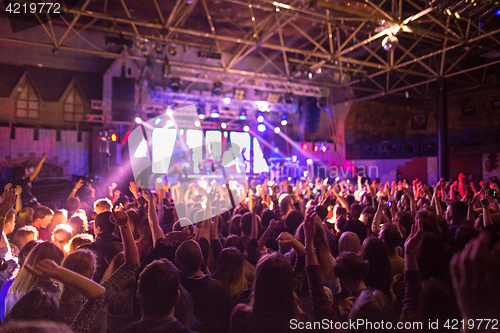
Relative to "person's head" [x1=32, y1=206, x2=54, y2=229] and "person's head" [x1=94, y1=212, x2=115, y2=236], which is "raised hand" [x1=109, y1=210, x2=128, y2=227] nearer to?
"person's head" [x1=94, y1=212, x2=115, y2=236]

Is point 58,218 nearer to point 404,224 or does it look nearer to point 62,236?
point 62,236

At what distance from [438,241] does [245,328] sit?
1.31m

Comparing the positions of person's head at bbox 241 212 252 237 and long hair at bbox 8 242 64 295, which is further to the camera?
person's head at bbox 241 212 252 237

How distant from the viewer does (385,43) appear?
6609 millimetres

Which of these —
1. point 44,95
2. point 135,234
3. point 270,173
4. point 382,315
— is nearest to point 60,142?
point 44,95

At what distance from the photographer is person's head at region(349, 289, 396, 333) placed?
132 centimetres

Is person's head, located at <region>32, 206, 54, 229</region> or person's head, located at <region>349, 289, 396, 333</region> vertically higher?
person's head, located at <region>32, 206, 54, 229</region>

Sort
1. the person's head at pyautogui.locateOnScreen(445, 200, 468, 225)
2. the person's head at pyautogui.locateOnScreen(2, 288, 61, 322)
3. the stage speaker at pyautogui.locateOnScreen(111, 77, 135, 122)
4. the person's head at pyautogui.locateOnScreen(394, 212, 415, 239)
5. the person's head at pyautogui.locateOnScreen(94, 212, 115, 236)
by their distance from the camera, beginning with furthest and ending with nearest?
the stage speaker at pyautogui.locateOnScreen(111, 77, 135, 122), the person's head at pyautogui.locateOnScreen(445, 200, 468, 225), the person's head at pyautogui.locateOnScreen(394, 212, 415, 239), the person's head at pyautogui.locateOnScreen(94, 212, 115, 236), the person's head at pyautogui.locateOnScreen(2, 288, 61, 322)

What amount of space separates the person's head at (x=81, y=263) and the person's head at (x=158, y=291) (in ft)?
1.41

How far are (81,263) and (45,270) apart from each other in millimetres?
341

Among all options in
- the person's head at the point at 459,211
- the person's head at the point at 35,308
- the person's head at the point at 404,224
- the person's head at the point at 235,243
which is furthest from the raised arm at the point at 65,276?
the person's head at the point at 459,211

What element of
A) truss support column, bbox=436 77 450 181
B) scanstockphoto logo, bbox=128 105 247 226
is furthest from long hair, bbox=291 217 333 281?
scanstockphoto logo, bbox=128 105 247 226

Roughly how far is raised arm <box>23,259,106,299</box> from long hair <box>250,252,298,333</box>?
2.40ft

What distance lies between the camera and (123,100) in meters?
12.0
